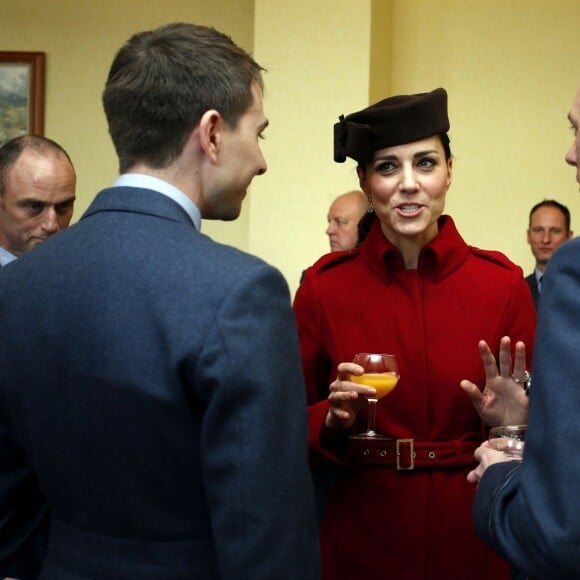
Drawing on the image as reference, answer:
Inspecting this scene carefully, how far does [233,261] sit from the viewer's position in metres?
1.51

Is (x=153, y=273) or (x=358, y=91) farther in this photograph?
(x=358, y=91)

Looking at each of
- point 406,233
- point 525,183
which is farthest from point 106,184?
point 406,233

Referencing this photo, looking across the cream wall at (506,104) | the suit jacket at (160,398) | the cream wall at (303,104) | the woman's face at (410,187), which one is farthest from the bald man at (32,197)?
the cream wall at (506,104)

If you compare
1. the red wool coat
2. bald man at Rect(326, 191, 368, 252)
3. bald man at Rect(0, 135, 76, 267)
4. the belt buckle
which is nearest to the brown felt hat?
Result: the red wool coat

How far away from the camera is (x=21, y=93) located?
6152 millimetres

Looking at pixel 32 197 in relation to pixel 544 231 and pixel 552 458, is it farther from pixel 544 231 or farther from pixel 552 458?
pixel 544 231

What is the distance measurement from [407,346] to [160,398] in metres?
0.95

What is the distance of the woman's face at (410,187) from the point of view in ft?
7.62

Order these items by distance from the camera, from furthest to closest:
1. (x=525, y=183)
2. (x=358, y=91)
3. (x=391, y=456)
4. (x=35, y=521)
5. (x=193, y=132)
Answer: (x=525, y=183) < (x=358, y=91) < (x=391, y=456) < (x=35, y=521) < (x=193, y=132)

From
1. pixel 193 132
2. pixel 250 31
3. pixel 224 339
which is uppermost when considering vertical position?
pixel 250 31

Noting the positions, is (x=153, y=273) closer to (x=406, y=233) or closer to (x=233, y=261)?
(x=233, y=261)

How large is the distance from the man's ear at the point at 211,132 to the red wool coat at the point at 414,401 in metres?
0.77

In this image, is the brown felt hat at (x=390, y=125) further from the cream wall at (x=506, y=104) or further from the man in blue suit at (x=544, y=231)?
the cream wall at (x=506, y=104)

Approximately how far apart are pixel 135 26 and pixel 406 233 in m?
4.19
